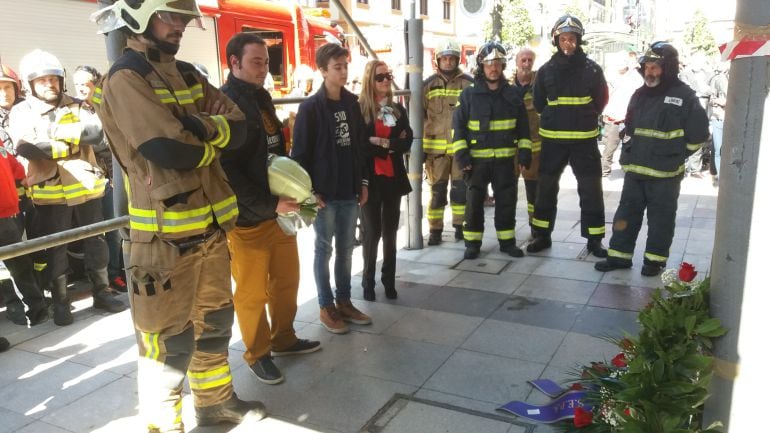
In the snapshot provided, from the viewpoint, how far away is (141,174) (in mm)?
2650

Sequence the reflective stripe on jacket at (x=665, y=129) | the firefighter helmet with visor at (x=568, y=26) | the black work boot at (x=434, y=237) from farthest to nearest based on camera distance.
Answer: the black work boot at (x=434, y=237), the firefighter helmet with visor at (x=568, y=26), the reflective stripe on jacket at (x=665, y=129)

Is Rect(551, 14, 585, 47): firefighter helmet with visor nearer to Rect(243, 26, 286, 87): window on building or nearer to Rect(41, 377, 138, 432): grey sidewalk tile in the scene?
Rect(41, 377, 138, 432): grey sidewalk tile

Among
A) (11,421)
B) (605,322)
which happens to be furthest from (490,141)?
(11,421)

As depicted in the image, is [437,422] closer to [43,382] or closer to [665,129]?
[43,382]

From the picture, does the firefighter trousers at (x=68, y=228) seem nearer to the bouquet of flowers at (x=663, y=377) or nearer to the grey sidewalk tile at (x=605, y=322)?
the grey sidewalk tile at (x=605, y=322)

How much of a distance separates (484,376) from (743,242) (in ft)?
6.34

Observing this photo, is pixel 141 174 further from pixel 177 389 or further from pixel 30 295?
pixel 30 295

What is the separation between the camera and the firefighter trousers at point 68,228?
16.1ft

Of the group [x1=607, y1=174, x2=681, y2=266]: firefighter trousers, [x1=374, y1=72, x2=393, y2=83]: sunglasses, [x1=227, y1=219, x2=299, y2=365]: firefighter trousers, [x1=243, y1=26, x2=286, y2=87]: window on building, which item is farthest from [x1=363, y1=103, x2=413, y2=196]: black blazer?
[x1=243, y1=26, x2=286, y2=87]: window on building

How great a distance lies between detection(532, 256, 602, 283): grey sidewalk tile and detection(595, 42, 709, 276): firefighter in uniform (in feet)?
0.41

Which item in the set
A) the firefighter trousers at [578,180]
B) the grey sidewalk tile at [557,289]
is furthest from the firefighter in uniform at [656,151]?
the grey sidewalk tile at [557,289]

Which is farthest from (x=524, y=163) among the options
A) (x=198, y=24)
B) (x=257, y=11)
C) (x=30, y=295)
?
(x=257, y=11)

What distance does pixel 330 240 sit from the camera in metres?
4.40

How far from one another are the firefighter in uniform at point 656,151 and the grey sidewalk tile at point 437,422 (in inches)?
112
